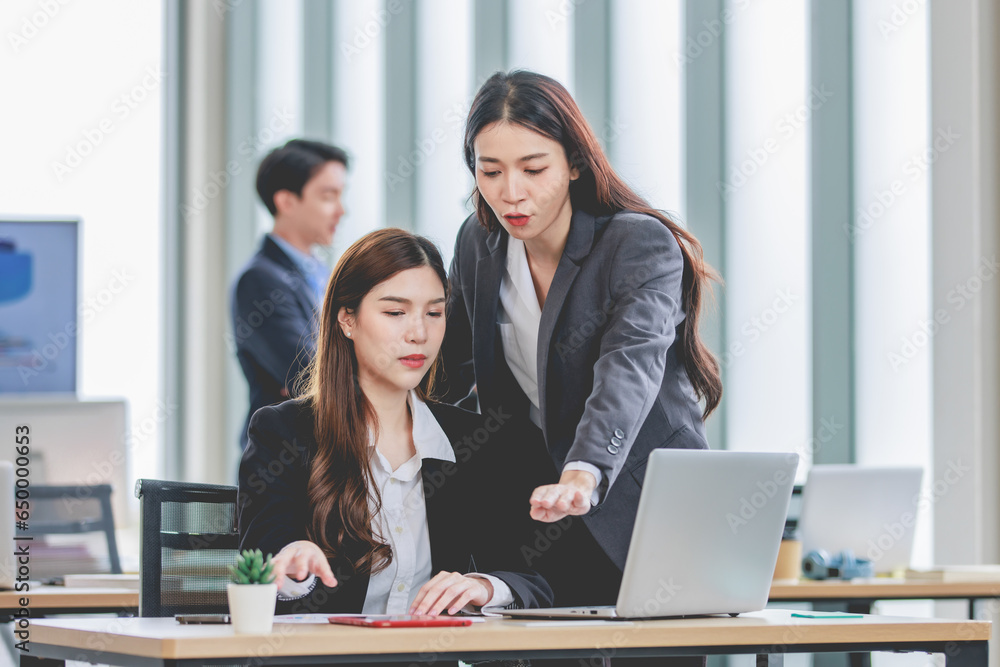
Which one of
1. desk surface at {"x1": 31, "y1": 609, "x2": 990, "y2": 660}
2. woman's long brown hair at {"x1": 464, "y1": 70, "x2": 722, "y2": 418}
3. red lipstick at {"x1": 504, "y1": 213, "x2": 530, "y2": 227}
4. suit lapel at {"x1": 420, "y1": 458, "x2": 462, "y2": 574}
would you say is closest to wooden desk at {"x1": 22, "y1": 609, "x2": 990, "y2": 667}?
desk surface at {"x1": 31, "y1": 609, "x2": 990, "y2": 660}

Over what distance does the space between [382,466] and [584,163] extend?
553 mm

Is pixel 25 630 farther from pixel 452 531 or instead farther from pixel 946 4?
pixel 946 4

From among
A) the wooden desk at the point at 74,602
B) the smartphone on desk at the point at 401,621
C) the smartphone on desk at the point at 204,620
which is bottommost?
the wooden desk at the point at 74,602

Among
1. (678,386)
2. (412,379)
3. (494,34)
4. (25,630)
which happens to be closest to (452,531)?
(412,379)

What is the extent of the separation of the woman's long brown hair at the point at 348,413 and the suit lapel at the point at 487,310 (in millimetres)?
65

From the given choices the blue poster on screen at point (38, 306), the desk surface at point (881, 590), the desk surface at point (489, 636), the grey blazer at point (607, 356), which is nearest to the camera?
the desk surface at point (489, 636)

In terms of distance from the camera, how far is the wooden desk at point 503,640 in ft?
3.95

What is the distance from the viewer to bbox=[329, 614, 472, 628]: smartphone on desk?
1.31 meters

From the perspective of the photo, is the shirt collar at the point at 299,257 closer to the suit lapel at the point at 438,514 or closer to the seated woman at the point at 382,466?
the seated woman at the point at 382,466

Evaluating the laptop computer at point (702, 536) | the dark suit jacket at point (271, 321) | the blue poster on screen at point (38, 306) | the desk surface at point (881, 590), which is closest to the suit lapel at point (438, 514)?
the laptop computer at point (702, 536)

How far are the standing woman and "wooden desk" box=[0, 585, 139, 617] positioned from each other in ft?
2.41

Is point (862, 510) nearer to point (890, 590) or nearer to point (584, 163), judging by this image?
point (890, 590)

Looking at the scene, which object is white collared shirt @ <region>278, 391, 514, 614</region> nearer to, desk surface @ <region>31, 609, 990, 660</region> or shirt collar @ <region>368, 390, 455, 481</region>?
shirt collar @ <region>368, 390, 455, 481</region>

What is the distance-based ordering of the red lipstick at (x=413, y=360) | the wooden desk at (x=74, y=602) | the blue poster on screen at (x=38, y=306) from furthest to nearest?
the blue poster on screen at (x=38, y=306) → the wooden desk at (x=74, y=602) → the red lipstick at (x=413, y=360)
